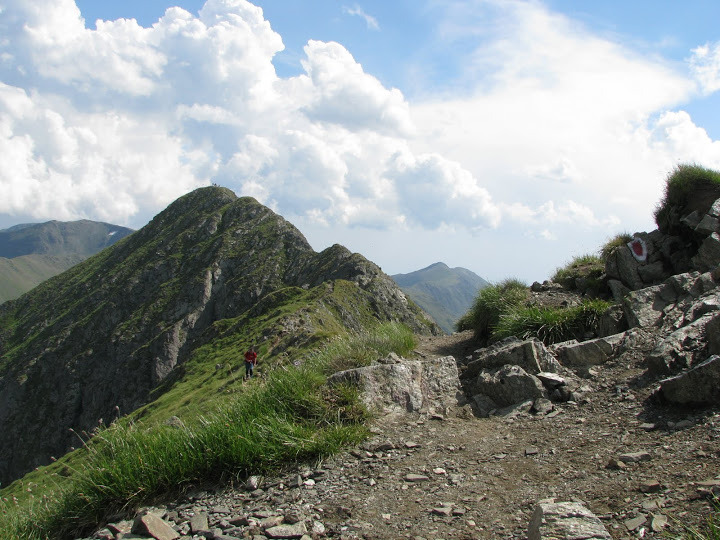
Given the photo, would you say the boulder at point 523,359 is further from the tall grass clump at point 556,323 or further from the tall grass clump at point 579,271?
the tall grass clump at point 579,271

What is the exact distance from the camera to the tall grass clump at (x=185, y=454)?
6238 mm

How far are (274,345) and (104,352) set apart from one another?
7136 cm

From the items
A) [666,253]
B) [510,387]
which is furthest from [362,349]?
[666,253]

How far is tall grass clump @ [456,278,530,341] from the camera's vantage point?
15625mm

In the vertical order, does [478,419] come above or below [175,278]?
below

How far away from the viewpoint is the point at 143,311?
107m

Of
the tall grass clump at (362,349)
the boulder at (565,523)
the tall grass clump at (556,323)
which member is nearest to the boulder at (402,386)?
the tall grass clump at (362,349)

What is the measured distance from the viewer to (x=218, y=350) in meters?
62.5

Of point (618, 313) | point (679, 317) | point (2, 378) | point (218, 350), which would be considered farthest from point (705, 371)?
point (2, 378)

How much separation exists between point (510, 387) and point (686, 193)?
10432mm

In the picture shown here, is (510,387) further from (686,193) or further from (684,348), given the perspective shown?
(686,193)

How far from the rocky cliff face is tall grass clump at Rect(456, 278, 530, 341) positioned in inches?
1650

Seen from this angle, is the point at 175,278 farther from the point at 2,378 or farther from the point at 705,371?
the point at 705,371

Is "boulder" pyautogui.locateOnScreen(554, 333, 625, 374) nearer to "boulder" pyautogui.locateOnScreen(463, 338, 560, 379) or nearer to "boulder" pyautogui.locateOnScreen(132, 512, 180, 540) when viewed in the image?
"boulder" pyautogui.locateOnScreen(463, 338, 560, 379)
